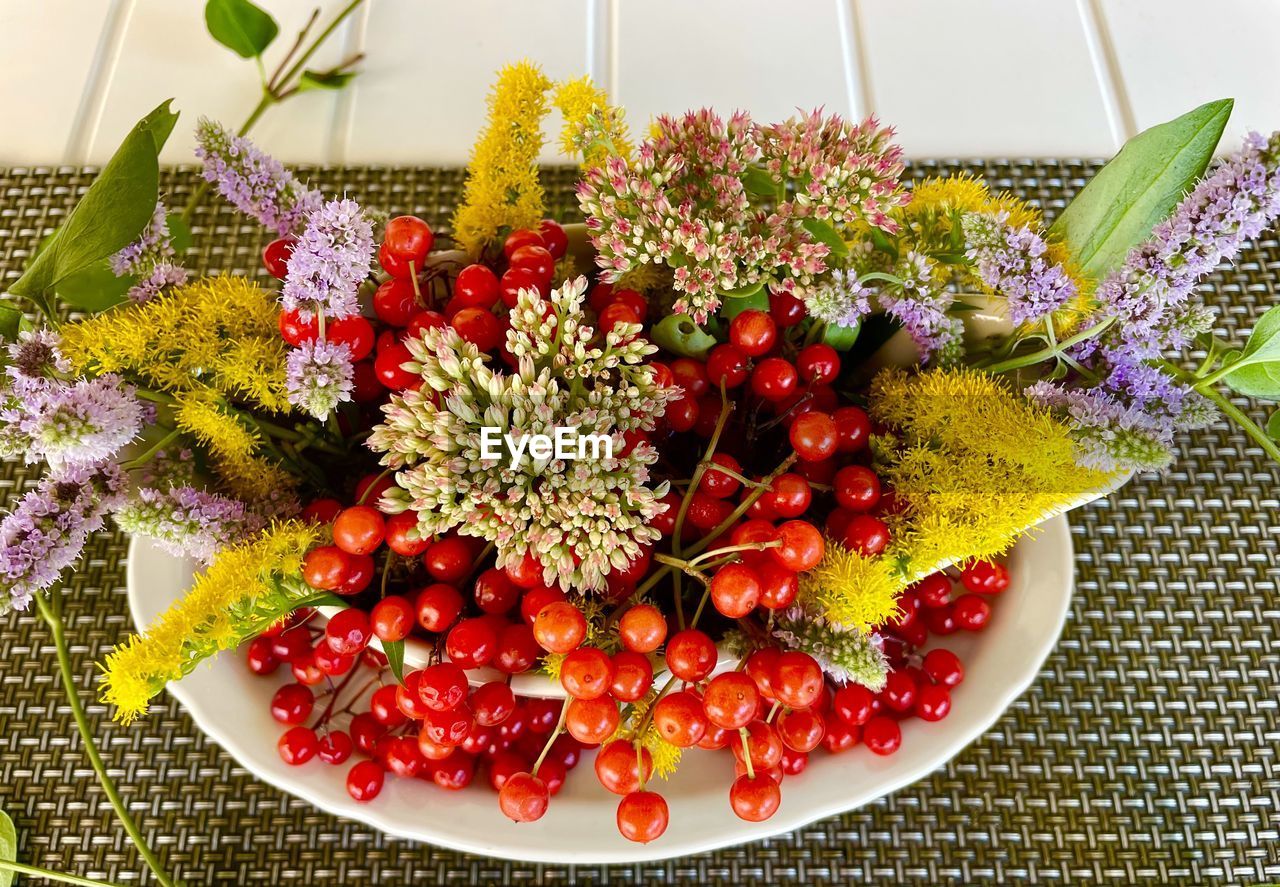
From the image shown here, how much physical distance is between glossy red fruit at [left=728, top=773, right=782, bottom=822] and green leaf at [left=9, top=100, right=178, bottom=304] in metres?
0.35

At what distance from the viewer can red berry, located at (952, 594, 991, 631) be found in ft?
1.67

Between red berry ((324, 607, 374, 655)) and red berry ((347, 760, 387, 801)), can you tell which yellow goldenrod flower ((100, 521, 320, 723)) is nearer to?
red berry ((324, 607, 374, 655))

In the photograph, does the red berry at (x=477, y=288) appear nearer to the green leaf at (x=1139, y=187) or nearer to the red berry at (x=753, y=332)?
the red berry at (x=753, y=332)

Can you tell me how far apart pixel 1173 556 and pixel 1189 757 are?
126mm

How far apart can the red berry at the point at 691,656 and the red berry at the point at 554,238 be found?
20 cm

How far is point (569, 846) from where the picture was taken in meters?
0.46

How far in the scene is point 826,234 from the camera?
1.24 feet

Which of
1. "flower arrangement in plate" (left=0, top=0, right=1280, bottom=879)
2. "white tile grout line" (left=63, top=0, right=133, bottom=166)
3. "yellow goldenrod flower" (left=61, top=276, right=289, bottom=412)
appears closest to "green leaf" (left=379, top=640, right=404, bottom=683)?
"flower arrangement in plate" (left=0, top=0, right=1280, bottom=879)

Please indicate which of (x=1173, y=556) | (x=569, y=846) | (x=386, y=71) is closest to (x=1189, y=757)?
(x=1173, y=556)

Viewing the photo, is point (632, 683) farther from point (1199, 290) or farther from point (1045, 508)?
point (1199, 290)

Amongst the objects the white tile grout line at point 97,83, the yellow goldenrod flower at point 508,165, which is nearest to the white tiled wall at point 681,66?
the white tile grout line at point 97,83

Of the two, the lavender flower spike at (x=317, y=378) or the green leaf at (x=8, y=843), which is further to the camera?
the green leaf at (x=8, y=843)

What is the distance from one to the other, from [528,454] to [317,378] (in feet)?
0.29

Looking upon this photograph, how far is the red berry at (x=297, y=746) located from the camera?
47cm
